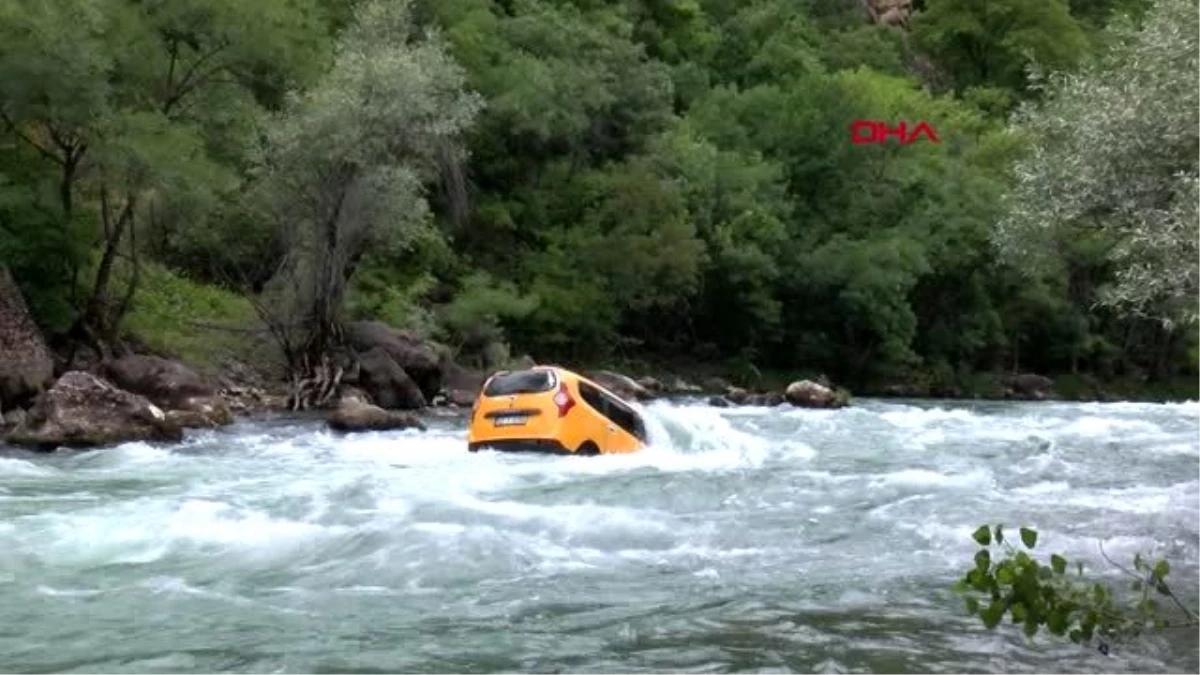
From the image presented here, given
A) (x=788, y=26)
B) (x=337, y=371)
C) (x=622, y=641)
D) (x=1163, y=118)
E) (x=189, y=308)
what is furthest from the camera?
(x=788, y=26)

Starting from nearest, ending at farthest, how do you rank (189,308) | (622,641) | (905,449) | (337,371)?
1. (622,641)
2. (905,449)
3. (337,371)
4. (189,308)

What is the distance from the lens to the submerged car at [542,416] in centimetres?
1902

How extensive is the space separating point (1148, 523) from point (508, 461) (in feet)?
27.9

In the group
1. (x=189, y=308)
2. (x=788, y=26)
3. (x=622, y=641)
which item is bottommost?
(x=622, y=641)

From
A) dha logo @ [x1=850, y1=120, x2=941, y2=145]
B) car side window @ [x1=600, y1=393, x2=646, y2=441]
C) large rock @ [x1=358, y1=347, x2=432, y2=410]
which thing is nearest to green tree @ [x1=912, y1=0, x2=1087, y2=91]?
dha logo @ [x1=850, y1=120, x2=941, y2=145]

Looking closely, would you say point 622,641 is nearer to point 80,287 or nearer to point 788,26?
point 80,287

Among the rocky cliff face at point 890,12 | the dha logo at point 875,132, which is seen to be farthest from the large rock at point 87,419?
the rocky cliff face at point 890,12

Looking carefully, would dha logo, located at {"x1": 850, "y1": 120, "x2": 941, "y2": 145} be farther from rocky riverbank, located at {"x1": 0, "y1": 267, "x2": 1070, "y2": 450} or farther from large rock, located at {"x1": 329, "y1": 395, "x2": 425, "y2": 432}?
large rock, located at {"x1": 329, "y1": 395, "x2": 425, "y2": 432}

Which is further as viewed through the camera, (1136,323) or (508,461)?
(1136,323)

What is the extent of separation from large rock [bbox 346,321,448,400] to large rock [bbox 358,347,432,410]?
0.50 m

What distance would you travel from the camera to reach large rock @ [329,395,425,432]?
81.4 feet

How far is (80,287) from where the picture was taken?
92.8ft

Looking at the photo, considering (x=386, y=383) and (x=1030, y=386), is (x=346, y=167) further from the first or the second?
(x=1030, y=386)

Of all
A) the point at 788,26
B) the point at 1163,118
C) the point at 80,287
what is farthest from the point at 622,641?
the point at 788,26
